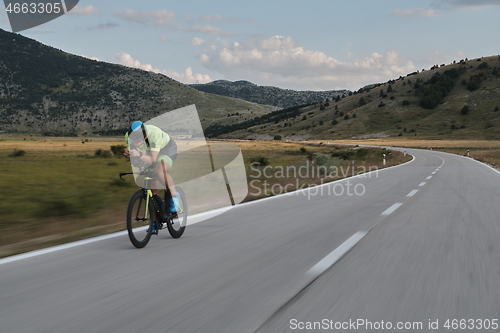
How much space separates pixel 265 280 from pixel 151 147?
2549 mm

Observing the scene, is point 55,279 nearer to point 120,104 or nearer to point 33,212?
point 33,212

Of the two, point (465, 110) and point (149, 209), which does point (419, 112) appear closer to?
point (465, 110)

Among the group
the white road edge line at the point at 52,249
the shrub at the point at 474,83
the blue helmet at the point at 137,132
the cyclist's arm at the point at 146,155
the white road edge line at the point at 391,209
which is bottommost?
the white road edge line at the point at 391,209

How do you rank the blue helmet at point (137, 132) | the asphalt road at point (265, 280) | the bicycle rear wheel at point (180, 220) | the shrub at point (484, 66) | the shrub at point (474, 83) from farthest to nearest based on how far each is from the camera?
the shrub at point (484, 66), the shrub at point (474, 83), the bicycle rear wheel at point (180, 220), the blue helmet at point (137, 132), the asphalt road at point (265, 280)

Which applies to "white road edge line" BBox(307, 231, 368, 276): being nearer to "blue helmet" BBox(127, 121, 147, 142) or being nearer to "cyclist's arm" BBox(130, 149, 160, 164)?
"cyclist's arm" BBox(130, 149, 160, 164)

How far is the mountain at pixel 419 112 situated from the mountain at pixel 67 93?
40.7 meters

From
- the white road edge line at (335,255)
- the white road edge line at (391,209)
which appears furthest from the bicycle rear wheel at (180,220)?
the white road edge line at (391,209)

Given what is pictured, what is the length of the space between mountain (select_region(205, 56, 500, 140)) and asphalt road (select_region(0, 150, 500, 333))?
359 ft

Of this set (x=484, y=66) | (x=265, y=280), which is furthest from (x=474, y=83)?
(x=265, y=280)

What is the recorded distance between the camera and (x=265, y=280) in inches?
162

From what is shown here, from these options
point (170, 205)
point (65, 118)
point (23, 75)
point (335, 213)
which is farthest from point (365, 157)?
point (23, 75)

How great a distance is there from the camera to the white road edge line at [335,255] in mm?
4453

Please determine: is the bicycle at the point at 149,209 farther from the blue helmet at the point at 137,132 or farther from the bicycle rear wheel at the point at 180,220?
the blue helmet at the point at 137,132

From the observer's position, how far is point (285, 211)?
8.96 meters
